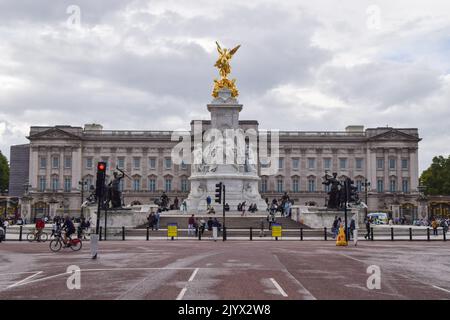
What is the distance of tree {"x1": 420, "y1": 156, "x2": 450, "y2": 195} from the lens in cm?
12881

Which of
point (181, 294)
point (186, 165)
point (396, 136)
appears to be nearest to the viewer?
point (181, 294)

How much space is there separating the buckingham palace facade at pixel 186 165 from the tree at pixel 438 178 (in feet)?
25.7

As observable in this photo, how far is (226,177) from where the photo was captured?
66562 millimetres

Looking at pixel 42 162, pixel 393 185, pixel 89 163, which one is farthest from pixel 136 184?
pixel 393 185

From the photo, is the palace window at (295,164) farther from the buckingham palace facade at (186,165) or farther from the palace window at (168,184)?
the palace window at (168,184)

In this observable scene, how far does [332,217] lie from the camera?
177 ft

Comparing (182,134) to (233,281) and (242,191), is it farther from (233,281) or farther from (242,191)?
(233,281)

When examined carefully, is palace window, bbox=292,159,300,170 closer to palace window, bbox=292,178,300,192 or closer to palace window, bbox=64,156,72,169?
palace window, bbox=292,178,300,192

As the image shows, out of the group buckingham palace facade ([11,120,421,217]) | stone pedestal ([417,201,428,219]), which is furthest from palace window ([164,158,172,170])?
stone pedestal ([417,201,428,219])

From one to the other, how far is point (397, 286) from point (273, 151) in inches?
→ 4376

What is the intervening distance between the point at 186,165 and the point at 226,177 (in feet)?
206

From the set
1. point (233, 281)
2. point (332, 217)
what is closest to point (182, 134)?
point (332, 217)

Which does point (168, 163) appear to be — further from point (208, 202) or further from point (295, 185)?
point (208, 202)
